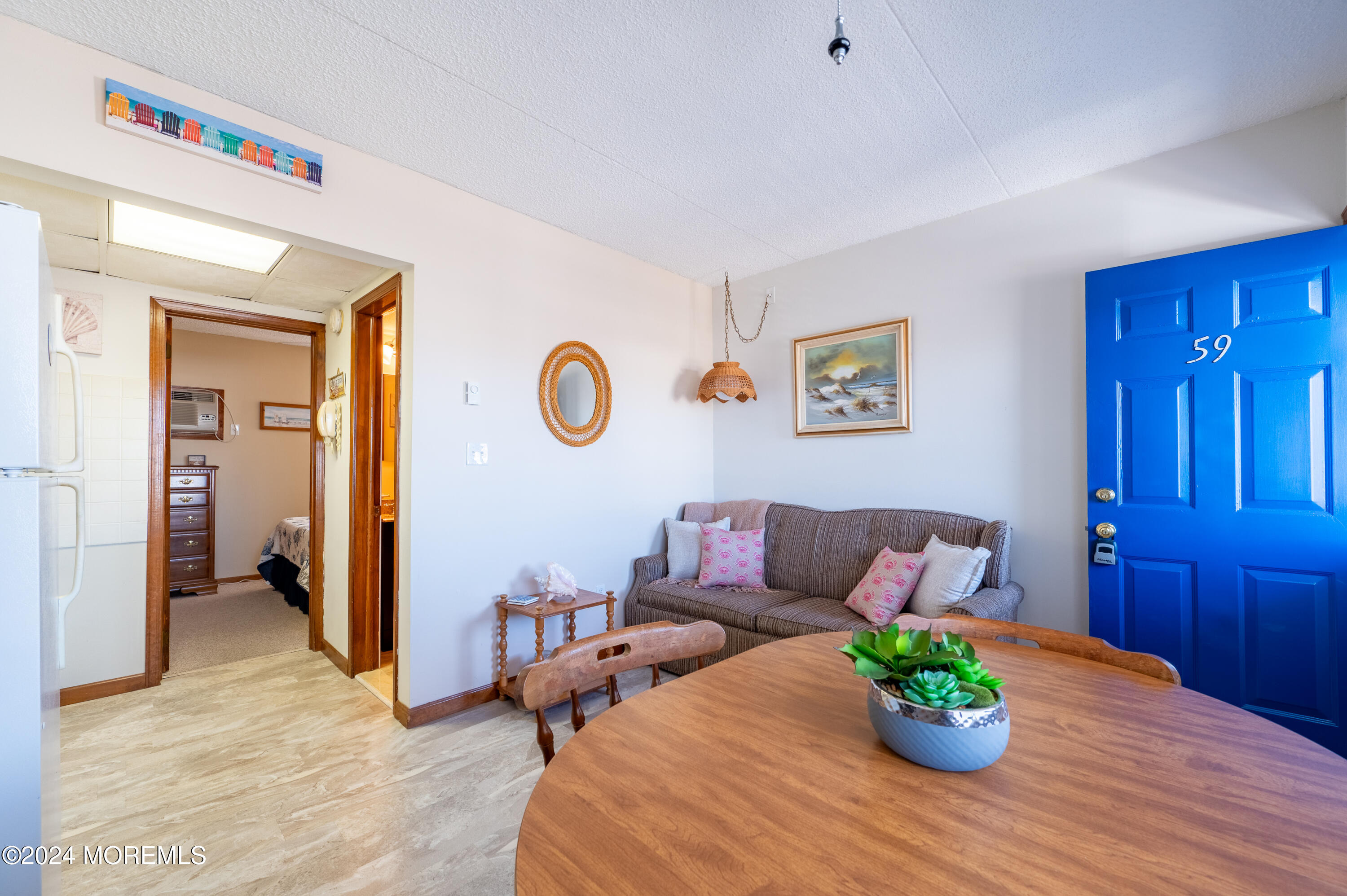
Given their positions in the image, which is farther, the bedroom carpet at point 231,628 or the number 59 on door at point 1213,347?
the bedroom carpet at point 231,628

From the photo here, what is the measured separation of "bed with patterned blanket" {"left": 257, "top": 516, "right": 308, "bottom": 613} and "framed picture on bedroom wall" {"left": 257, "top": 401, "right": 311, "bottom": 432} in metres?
1.28

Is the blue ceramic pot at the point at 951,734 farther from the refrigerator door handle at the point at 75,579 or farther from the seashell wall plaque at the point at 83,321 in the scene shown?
the seashell wall plaque at the point at 83,321

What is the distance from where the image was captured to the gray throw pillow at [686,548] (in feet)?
11.9

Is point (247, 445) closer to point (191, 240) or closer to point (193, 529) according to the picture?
point (193, 529)

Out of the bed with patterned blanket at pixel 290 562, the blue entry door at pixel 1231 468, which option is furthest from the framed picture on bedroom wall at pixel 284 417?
the blue entry door at pixel 1231 468

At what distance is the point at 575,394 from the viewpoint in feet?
11.2

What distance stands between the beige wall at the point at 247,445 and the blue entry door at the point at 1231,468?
7298mm

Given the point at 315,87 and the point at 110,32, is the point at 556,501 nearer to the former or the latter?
the point at 315,87

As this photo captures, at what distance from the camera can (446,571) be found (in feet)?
9.21

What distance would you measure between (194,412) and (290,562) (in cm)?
217

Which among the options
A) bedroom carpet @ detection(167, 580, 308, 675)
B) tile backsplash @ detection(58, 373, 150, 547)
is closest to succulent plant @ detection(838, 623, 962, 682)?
tile backsplash @ detection(58, 373, 150, 547)

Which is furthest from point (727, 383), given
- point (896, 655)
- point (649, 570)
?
point (896, 655)

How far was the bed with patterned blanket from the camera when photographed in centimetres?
471

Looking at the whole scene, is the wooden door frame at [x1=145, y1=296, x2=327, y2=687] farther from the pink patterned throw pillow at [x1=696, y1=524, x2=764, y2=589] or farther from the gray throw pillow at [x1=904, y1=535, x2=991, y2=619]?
the gray throw pillow at [x1=904, y1=535, x2=991, y2=619]
